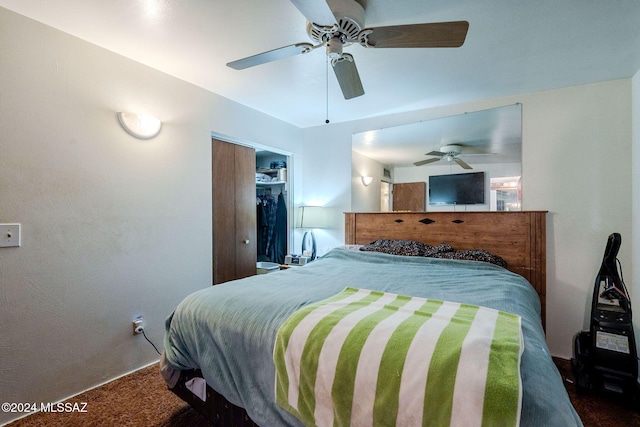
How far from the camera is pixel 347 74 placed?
1.75 metres

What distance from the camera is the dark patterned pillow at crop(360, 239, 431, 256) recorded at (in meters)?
2.61

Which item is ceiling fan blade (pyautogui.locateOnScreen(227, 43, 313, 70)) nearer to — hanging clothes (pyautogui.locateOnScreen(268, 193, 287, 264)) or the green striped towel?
the green striped towel

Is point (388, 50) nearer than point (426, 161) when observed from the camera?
Yes

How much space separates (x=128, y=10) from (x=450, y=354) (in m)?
2.25

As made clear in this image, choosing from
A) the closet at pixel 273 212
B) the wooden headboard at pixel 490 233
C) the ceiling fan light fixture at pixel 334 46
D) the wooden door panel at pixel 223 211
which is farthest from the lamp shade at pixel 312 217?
the ceiling fan light fixture at pixel 334 46

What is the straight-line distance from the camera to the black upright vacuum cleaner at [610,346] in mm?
1806

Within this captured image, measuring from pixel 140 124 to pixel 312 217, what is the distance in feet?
6.58

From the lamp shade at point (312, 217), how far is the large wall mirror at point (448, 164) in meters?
0.50

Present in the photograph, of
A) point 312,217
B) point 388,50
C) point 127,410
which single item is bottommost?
point 127,410

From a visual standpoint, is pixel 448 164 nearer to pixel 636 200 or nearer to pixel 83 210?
pixel 636 200

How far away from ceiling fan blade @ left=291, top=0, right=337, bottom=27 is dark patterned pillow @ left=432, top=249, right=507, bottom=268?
6.54ft

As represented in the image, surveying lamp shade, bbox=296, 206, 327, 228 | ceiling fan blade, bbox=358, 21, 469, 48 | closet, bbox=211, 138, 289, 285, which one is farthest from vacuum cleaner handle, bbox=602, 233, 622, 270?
closet, bbox=211, 138, 289, 285

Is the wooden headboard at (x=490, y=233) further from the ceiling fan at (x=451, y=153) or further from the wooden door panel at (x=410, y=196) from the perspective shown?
the ceiling fan at (x=451, y=153)

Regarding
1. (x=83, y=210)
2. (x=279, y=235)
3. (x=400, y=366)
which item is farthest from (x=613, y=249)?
(x=83, y=210)
